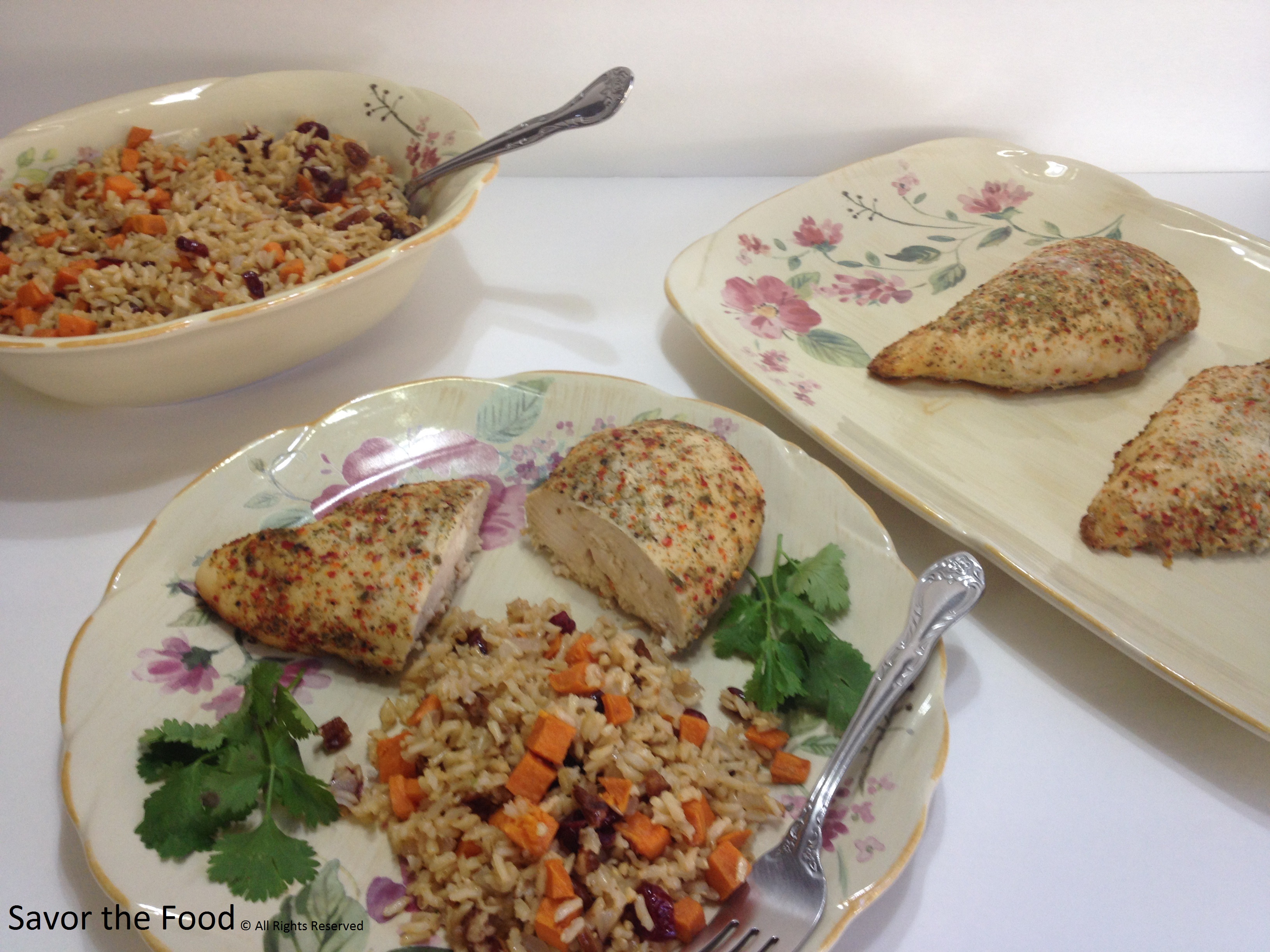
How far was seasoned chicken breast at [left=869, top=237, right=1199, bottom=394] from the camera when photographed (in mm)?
1965

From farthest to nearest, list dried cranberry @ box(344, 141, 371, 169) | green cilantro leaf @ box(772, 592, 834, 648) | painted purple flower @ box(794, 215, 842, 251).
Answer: painted purple flower @ box(794, 215, 842, 251) < dried cranberry @ box(344, 141, 371, 169) < green cilantro leaf @ box(772, 592, 834, 648)

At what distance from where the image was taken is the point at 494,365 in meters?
2.11

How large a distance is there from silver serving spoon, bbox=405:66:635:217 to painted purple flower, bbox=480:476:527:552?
2.70 ft

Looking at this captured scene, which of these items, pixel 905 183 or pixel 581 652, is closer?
pixel 581 652

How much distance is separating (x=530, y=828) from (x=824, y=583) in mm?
638

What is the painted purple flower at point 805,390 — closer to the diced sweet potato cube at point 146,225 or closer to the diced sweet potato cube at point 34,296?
the diced sweet potato cube at point 146,225

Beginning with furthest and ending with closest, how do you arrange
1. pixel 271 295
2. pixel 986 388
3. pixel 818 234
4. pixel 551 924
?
pixel 818 234
pixel 986 388
pixel 271 295
pixel 551 924

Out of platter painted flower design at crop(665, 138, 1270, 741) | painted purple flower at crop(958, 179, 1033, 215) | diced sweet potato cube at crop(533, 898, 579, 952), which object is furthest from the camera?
painted purple flower at crop(958, 179, 1033, 215)

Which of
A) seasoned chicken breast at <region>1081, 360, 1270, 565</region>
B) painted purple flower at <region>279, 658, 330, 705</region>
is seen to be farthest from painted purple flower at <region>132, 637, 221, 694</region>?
A: seasoned chicken breast at <region>1081, 360, 1270, 565</region>

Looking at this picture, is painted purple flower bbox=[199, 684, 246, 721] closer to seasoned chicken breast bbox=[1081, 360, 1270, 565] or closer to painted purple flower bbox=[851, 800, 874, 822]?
painted purple flower bbox=[851, 800, 874, 822]

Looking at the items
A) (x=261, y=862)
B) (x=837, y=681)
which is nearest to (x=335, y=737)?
(x=261, y=862)

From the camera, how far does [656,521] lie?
1.50m

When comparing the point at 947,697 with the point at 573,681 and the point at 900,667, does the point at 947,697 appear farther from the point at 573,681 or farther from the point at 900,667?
the point at 573,681

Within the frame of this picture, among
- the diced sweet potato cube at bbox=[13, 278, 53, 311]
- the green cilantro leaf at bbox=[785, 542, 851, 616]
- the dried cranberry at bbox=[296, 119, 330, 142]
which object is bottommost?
the green cilantro leaf at bbox=[785, 542, 851, 616]
